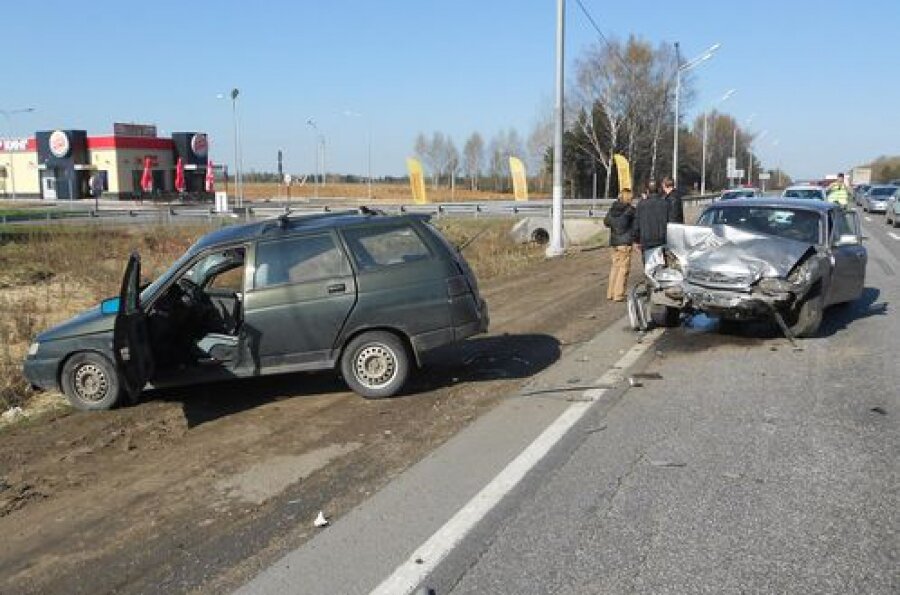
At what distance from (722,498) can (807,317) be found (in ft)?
18.2

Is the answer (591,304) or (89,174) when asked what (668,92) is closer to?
(89,174)

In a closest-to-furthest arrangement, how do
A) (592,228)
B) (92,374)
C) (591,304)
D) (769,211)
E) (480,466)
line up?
(480,466) < (92,374) < (769,211) < (591,304) < (592,228)

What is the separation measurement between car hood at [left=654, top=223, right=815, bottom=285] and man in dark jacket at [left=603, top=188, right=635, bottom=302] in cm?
282

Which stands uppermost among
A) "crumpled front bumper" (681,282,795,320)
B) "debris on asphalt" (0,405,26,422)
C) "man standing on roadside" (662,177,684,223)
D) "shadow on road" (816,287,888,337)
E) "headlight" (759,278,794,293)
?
"man standing on roadside" (662,177,684,223)

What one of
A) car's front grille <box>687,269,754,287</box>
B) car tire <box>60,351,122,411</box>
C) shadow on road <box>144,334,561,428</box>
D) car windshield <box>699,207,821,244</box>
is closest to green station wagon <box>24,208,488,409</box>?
car tire <box>60,351,122,411</box>

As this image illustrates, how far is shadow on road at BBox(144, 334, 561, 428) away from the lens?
768 centimetres

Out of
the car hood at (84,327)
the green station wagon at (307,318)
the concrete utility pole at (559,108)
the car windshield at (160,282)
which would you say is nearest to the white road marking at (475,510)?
the green station wagon at (307,318)

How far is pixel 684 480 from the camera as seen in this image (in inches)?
202

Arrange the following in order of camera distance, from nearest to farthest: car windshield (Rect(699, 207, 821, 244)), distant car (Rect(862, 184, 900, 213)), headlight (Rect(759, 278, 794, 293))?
headlight (Rect(759, 278, 794, 293)) → car windshield (Rect(699, 207, 821, 244)) → distant car (Rect(862, 184, 900, 213))

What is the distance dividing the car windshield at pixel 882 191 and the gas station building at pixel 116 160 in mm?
49885

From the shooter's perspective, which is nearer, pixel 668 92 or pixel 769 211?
pixel 769 211

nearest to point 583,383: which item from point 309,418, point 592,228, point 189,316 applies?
point 309,418

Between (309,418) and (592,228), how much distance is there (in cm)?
2700

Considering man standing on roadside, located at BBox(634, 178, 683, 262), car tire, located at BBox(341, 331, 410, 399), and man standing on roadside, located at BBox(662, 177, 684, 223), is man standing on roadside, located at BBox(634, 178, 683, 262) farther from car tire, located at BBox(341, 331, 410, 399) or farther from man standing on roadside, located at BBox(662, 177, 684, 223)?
car tire, located at BBox(341, 331, 410, 399)
